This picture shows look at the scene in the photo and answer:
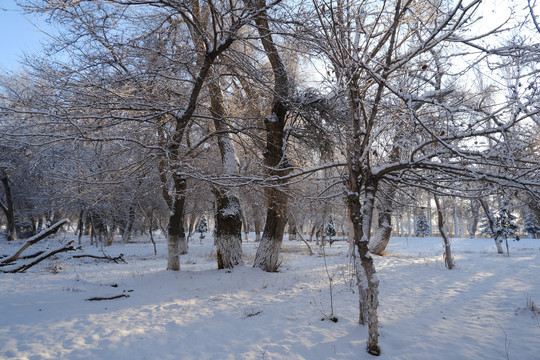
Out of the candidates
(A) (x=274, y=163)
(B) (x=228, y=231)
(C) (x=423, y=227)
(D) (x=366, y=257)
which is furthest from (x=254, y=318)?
(C) (x=423, y=227)

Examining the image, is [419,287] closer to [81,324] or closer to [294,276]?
[294,276]

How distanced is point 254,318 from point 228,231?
3909 millimetres

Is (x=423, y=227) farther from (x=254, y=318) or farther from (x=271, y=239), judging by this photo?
(x=254, y=318)

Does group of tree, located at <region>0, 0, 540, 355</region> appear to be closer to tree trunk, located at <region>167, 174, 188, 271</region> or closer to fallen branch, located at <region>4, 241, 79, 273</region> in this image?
tree trunk, located at <region>167, 174, 188, 271</region>

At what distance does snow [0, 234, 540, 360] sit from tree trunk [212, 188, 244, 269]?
49 centimetres

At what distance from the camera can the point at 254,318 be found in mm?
5766

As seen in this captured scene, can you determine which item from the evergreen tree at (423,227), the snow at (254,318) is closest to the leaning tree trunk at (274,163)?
the snow at (254,318)

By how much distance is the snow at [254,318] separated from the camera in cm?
430

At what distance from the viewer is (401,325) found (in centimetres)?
527

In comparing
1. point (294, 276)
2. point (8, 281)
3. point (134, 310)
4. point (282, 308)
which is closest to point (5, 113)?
point (134, 310)

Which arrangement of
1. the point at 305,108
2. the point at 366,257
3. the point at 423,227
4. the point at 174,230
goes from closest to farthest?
the point at 366,257 → the point at 305,108 → the point at 174,230 → the point at 423,227

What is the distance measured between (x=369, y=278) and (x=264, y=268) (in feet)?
18.7

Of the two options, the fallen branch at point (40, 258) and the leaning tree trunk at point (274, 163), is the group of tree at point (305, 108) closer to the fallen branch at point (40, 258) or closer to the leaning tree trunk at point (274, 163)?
the leaning tree trunk at point (274, 163)

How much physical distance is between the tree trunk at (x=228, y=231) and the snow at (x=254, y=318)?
1.61 feet
